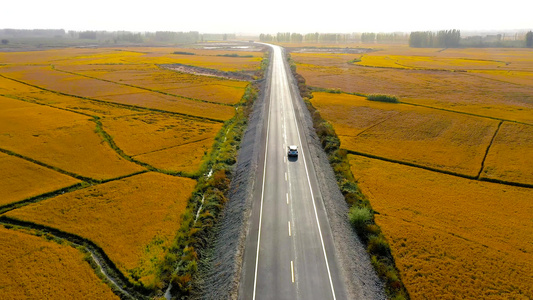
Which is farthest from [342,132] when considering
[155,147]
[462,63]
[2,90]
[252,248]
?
[462,63]

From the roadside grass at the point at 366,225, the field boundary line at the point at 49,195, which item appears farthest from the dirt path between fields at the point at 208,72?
the field boundary line at the point at 49,195

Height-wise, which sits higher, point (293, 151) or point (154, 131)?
point (154, 131)

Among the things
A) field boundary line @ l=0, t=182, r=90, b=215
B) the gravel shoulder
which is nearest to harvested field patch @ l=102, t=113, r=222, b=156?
field boundary line @ l=0, t=182, r=90, b=215

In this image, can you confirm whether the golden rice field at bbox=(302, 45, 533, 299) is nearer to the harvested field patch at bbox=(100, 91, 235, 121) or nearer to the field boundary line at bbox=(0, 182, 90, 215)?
the harvested field patch at bbox=(100, 91, 235, 121)

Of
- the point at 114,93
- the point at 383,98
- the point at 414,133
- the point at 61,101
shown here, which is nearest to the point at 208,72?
the point at 114,93

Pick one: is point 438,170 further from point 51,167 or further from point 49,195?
point 51,167

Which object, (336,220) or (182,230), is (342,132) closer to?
(336,220)

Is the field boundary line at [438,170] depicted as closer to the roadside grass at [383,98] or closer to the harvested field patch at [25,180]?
the roadside grass at [383,98]
